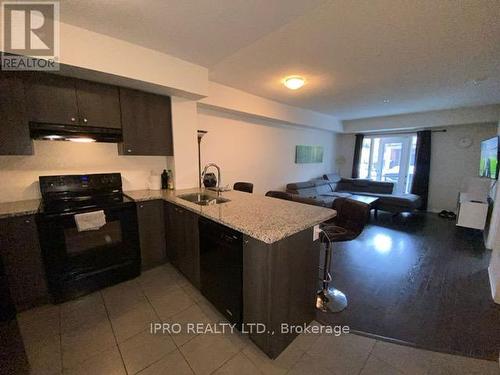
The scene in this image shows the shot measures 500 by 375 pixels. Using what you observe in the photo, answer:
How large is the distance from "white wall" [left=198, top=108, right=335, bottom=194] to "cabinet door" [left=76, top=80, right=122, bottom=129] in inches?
54.3

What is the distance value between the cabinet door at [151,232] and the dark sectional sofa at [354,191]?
3123 millimetres

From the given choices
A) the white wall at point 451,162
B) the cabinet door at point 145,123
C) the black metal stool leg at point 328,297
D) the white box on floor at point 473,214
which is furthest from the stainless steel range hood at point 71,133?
the white wall at point 451,162

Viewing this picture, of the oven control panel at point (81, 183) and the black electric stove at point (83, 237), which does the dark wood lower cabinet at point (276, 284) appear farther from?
the oven control panel at point (81, 183)

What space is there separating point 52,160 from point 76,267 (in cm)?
122

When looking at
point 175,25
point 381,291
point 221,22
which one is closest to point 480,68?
point 381,291

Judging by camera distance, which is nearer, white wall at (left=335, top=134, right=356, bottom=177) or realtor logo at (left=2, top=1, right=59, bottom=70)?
realtor logo at (left=2, top=1, right=59, bottom=70)

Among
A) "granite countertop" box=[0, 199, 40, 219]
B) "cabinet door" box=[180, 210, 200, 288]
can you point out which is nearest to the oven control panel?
"granite countertop" box=[0, 199, 40, 219]

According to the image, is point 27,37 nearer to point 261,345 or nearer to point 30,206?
point 30,206

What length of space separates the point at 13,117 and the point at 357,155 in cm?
740

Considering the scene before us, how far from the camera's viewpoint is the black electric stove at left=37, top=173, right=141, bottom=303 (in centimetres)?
187

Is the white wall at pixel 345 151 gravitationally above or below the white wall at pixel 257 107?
below

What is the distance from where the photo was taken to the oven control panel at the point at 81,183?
2.18 meters

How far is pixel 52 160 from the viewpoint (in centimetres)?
226

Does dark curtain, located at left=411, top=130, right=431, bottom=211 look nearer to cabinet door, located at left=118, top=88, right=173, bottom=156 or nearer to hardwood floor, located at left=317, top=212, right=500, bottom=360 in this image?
hardwood floor, located at left=317, top=212, right=500, bottom=360
